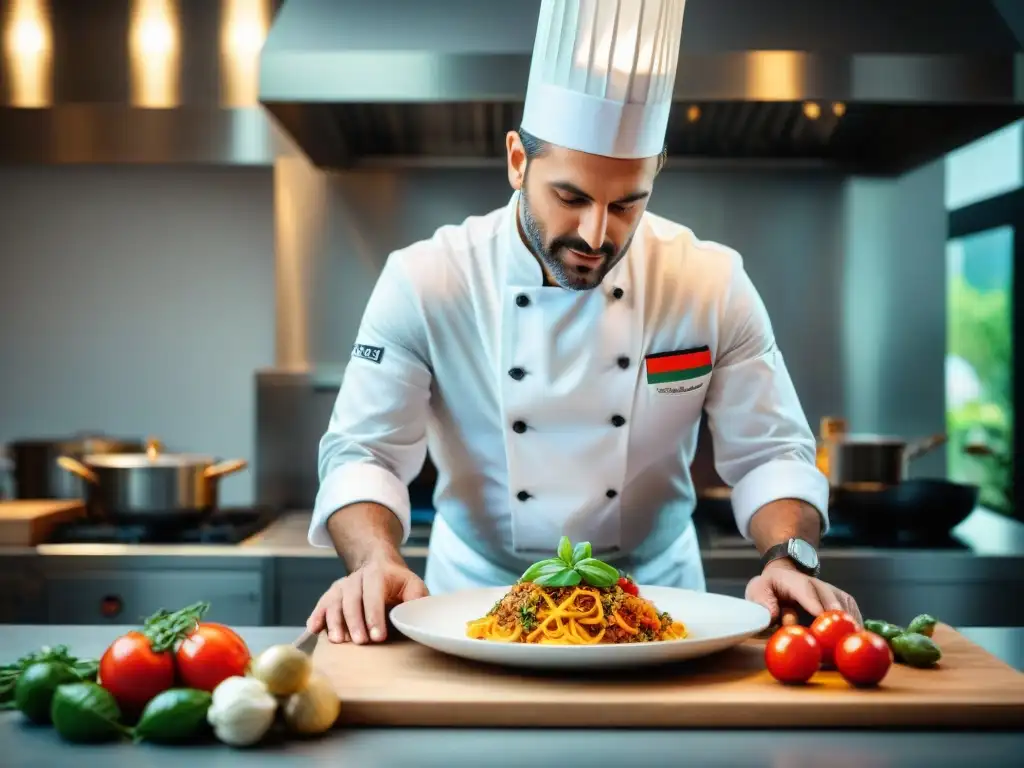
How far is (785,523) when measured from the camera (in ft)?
6.05

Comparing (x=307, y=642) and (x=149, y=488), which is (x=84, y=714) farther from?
(x=149, y=488)

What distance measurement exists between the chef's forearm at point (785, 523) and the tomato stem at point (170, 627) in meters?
0.91

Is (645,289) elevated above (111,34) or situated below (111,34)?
below

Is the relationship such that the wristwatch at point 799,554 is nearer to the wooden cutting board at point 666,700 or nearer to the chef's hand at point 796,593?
the chef's hand at point 796,593

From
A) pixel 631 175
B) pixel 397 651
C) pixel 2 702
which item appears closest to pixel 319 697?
pixel 397 651

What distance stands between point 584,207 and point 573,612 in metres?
0.60

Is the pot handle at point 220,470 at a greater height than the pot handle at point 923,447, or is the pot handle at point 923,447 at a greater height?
the pot handle at point 923,447

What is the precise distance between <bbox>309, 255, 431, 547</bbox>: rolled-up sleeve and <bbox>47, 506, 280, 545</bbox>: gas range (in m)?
1.14

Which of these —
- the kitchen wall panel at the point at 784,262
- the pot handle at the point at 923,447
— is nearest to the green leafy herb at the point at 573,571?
the pot handle at the point at 923,447

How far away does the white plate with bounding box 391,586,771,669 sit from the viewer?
1295 millimetres

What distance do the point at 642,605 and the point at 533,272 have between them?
28.1 inches

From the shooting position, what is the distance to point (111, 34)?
3.60m

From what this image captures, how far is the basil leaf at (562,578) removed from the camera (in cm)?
144

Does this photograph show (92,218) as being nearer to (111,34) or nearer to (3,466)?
(111,34)
